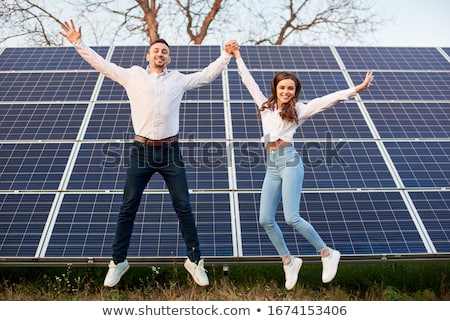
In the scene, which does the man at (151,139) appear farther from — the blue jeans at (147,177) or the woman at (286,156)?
the woman at (286,156)

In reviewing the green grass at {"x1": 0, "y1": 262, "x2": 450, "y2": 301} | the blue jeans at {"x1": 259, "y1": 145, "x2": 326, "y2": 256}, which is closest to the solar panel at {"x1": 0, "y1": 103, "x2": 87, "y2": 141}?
→ the green grass at {"x1": 0, "y1": 262, "x2": 450, "y2": 301}

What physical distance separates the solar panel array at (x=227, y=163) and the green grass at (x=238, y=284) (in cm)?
43

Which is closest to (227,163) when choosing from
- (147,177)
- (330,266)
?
(147,177)

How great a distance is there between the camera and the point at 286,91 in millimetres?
6234

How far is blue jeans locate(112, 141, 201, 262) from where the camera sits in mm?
6211

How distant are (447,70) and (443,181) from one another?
3.51 metres

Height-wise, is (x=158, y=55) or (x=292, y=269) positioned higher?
(x=158, y=55)

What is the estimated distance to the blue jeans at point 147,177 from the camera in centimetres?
621

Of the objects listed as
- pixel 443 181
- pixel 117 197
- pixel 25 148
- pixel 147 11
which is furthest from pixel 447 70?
pixel 147 11

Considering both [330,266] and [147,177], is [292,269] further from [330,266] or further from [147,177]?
[147,177]

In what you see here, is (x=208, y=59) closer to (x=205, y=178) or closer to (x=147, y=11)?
(x=205, y=178)

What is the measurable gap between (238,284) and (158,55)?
3.20m

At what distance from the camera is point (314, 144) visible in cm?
888
